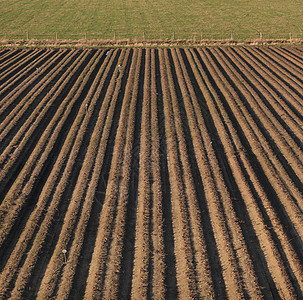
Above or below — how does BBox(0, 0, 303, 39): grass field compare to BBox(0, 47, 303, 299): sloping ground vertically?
above

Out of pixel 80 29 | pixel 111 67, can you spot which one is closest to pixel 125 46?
pixel 111 67

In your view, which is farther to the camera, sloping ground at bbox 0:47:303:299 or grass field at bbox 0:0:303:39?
grass field at bbox 0:0:303:39

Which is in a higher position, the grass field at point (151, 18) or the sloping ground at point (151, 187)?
the grass field at point (151, 18)

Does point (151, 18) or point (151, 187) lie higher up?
point (151, 18)

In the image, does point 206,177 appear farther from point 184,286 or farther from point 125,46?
point 125,46

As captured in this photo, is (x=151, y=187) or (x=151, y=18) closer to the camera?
(x=151, y=187)
